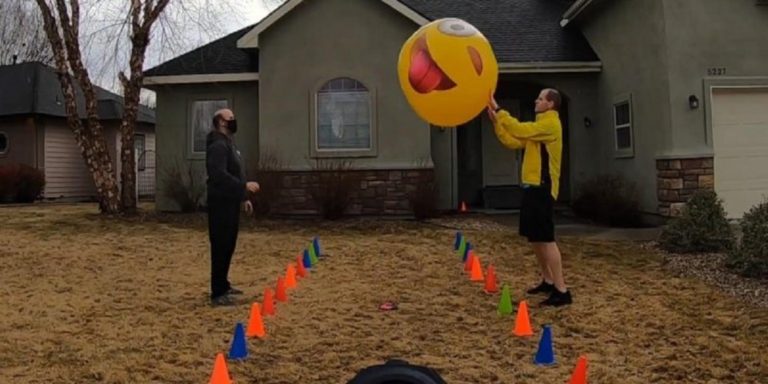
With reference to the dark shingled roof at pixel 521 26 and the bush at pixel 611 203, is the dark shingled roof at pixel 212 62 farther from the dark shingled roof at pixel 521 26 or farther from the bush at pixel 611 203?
the bush at pixel 611 203

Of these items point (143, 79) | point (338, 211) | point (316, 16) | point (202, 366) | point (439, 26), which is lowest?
point (202, 366)

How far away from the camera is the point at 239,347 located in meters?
4.41

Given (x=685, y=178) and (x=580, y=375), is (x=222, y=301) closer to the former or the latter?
(x=580, y=375)

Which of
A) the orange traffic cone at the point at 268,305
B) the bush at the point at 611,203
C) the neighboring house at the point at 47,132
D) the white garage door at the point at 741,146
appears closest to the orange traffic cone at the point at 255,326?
the orange traffic cone at the point at 268,305

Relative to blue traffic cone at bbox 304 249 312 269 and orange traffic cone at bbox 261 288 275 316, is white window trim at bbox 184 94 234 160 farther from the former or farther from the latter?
orange traffic cone at bbox 261 288 275 316

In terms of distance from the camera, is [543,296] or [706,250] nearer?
[543,296]

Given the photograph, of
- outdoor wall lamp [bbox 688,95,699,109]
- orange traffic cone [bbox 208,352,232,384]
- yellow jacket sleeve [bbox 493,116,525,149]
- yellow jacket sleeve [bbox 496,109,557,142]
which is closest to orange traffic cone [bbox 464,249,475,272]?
yellow jacket sleeve [bbox 493,116,525,149]

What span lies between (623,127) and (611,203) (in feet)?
6.09

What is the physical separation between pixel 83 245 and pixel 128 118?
4.39 metres

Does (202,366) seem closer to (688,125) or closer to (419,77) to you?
(419,77)

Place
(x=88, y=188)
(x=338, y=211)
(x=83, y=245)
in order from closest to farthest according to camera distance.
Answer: (x=83, y=245), (x=338, y=211), (x=88, y=188)

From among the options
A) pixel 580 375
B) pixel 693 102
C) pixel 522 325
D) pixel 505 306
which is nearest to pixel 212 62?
pixel 693 102

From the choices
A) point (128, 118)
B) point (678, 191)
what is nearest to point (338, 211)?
point (128, 118)

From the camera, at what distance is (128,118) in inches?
518
